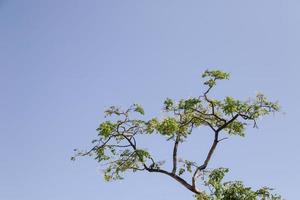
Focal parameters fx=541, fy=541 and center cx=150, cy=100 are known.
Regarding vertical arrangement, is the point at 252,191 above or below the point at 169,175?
below

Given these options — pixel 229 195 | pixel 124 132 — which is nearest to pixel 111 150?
pixel 124 132

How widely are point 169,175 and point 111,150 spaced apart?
3.39m

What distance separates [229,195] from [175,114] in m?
6.16

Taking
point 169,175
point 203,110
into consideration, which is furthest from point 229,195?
point 203,110

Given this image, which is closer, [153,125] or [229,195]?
[229,195]

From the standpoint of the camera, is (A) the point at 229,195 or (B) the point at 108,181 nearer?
(A) the point at 229,195

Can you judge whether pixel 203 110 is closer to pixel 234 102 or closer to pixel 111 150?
pixel 234 102

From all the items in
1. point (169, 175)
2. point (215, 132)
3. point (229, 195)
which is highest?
point (215, 132)

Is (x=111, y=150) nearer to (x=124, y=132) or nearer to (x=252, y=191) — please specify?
(x=124, y=132)

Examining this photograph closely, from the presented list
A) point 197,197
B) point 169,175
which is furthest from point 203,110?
point 197,197

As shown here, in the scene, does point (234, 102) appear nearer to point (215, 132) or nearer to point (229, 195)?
point (215, 132)

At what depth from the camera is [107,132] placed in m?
27.7

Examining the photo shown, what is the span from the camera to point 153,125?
28.0 m

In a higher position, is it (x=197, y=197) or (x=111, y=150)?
(x=111, y=150)
